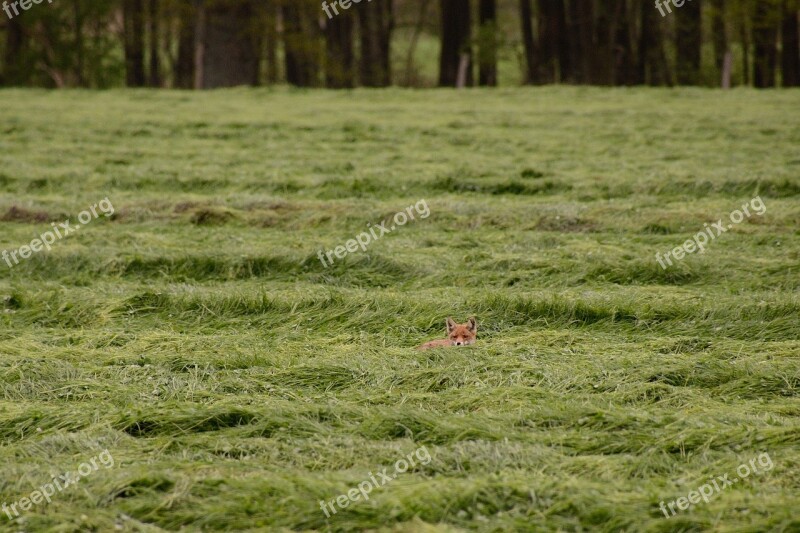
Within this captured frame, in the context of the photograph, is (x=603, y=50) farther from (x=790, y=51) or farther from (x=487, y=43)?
(x=790, y=51)

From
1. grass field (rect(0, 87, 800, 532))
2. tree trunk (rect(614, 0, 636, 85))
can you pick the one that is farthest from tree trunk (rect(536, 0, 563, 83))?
grass field (rect(0, 87, 800, 532))

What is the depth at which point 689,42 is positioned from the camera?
3841 cm

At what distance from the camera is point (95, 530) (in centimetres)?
425

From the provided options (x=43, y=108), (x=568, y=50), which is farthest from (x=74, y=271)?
(x=568, y=50)

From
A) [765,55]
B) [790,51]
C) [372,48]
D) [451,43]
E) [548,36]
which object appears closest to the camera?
[790,51]

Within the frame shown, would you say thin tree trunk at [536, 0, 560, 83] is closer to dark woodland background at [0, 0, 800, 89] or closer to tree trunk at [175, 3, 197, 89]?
dark woodland background at [0, 0, 800, 89]

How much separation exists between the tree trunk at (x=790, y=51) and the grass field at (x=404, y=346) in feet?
64.6

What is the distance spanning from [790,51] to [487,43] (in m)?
11.8

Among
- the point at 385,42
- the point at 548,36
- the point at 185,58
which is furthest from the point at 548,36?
the point at 185,58

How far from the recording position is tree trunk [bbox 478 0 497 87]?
1439 inches

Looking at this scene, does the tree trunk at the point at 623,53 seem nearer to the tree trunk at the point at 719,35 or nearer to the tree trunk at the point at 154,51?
the tree trunk at the point at 719,35

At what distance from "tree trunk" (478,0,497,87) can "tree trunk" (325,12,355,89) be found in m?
6.14

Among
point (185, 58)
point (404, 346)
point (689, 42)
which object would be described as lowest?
point (404, 346)

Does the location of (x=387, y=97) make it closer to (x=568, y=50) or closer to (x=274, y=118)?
(x=274, y=118)
